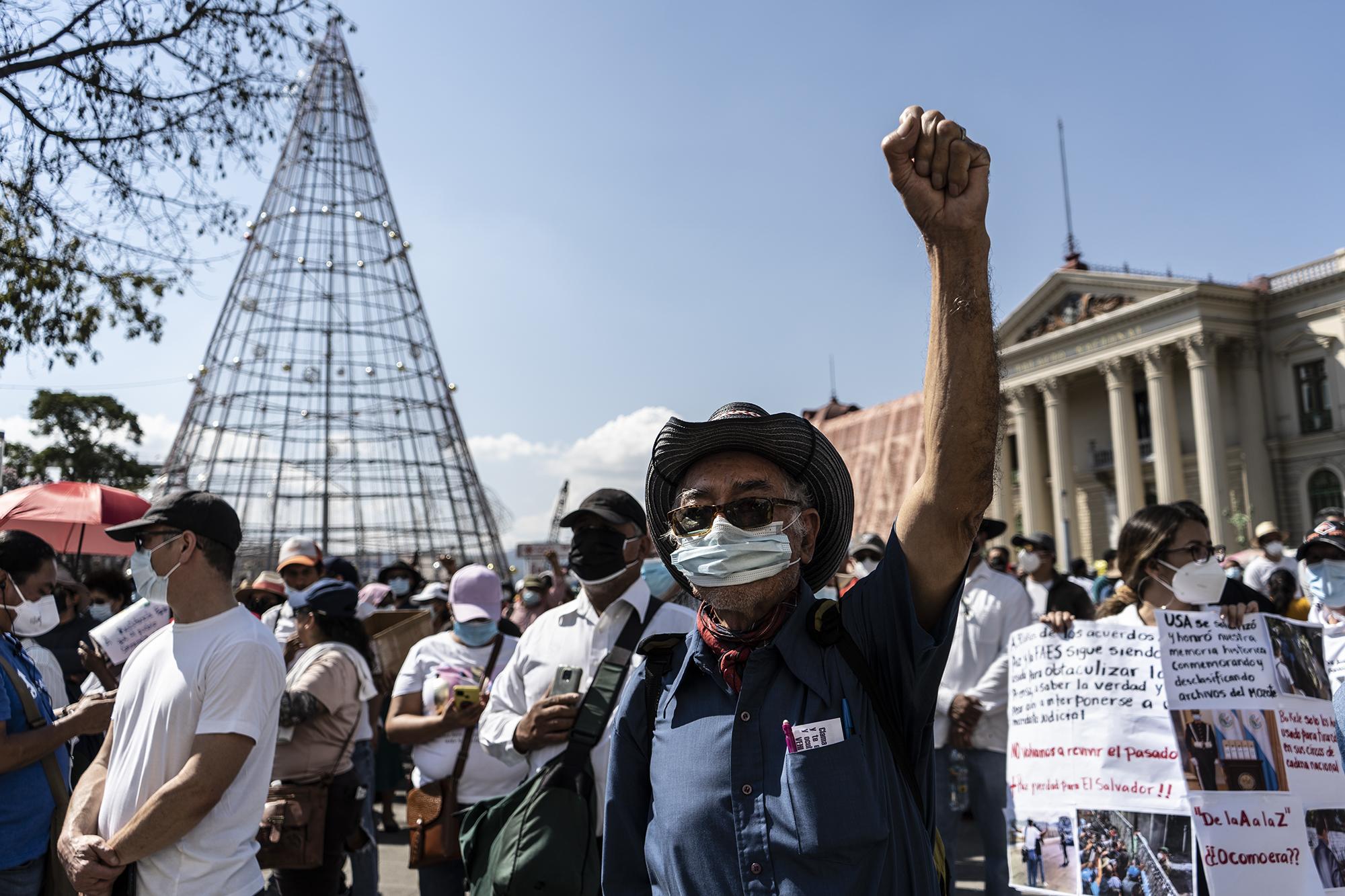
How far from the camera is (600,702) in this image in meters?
3.24

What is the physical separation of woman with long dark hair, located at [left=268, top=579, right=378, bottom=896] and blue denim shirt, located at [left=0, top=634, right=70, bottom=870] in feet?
3.11

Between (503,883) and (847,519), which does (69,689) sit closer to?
(503,883)

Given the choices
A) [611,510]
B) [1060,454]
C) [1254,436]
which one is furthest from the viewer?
[1060,454]

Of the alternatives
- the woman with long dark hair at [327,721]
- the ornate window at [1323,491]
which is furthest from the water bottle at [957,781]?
the ornate window at [1323,491]

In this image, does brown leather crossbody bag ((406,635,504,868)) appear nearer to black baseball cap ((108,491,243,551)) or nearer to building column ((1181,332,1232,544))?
black baseball cap ((108,491,243,551))

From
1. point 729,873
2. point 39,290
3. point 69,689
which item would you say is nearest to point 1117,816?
point 729,873

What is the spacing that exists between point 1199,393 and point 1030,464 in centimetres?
1114

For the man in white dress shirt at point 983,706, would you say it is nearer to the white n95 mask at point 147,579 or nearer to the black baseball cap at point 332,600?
the black baseball cap at point 332,600

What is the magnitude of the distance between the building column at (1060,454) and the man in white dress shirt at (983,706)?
50259 millimetres

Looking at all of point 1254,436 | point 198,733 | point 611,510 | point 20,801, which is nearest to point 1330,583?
point 611,510

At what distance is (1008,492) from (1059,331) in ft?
37.4

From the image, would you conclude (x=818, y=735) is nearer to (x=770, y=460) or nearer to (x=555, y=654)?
(x=770, y=460)

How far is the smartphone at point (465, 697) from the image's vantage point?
4.16m

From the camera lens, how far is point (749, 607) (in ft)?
Result: 6.06
